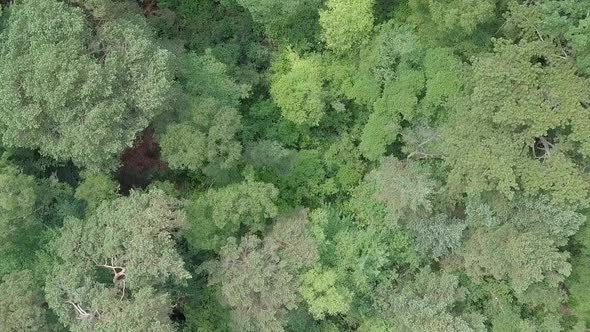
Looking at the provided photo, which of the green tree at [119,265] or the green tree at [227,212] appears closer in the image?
the green tree at [119,265]

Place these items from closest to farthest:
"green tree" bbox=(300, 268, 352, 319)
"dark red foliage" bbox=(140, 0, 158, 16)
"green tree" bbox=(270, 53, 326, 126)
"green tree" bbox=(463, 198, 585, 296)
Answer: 1. "green tree" bbox=(463, 198, 585, 296)
2. "green tree" bbox=(300, 268, 352, 319)
3. "green tree" bbox=(270, 53, 326, 126)
4. "dark red foliage" bbox=(140, 0, 158, 16)

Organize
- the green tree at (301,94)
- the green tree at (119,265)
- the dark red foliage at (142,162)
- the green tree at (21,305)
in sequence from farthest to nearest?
the dark red foliage at (142,162)
the green tree at (301,94)
the green tree at (119,265)
the green tree at (21,305)

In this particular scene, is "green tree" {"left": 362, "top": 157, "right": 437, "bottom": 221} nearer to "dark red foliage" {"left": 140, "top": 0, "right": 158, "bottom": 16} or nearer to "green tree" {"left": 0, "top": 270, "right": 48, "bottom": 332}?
"dark red foliage" {"left": 140, "top": 0, "right": 158, "bottom": 16}

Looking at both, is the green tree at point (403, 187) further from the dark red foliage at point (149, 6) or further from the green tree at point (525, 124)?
the dark red foliage at point (149, 6)

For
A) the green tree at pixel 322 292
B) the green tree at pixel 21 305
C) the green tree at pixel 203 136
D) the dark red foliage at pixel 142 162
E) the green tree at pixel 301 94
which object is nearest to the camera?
the green tree at pixel 21 305

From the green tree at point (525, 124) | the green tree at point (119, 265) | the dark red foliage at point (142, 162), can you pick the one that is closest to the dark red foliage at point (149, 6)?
the dark red foliage at point (142, 162)

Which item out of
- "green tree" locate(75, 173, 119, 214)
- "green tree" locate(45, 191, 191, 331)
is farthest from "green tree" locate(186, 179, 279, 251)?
"green tree" locate(75, 173, 119, 214)
